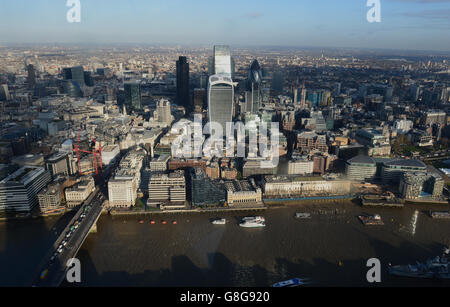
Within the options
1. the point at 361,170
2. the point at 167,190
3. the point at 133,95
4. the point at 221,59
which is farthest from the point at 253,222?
the point at 133,95

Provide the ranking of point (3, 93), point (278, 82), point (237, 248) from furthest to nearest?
point (278, 82), point (3, 93), point (237, 248)

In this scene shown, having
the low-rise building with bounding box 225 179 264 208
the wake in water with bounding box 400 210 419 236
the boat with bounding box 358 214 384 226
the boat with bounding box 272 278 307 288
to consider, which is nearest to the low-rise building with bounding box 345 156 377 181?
the wake in water with bounding box 400 210 419 236

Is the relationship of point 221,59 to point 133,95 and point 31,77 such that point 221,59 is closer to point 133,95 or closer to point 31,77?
point 133,95

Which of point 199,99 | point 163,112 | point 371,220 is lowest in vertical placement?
point 371,220

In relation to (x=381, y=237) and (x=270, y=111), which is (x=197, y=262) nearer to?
(x=381, y=237)

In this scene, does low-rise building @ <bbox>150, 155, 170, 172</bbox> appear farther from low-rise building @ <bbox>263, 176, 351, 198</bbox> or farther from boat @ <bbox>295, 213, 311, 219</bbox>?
boat @ <bbox>295, 213, 311, 219</bbox>

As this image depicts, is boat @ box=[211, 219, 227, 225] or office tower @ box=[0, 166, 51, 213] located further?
office tower @ box=[0, 166, 51, 213]
